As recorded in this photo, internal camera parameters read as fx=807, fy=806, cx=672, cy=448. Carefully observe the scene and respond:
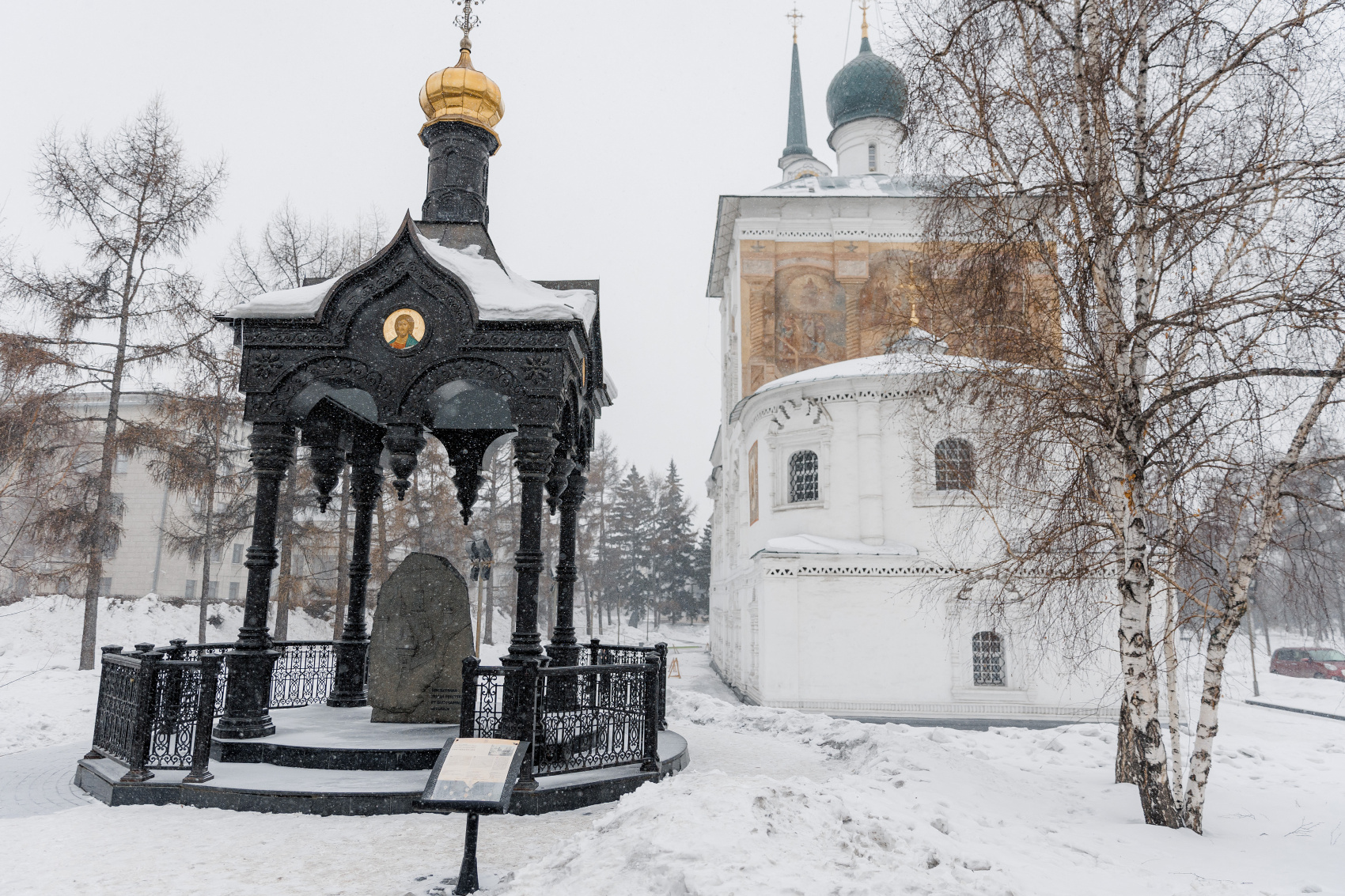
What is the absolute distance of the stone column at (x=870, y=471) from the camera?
1855cm

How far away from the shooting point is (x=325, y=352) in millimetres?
8141

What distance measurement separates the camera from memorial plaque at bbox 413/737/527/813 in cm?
475

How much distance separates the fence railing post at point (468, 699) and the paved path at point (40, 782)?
3.31 metres

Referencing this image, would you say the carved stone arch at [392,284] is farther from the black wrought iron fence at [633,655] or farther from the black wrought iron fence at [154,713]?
the black wrought iron fence at [633,655]

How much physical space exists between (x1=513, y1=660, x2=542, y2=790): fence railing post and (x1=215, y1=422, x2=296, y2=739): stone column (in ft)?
9.08

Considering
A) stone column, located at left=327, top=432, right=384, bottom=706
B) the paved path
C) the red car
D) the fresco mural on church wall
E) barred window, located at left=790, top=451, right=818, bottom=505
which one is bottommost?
the red car

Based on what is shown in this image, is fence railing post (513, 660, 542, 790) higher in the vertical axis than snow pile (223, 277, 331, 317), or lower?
lower

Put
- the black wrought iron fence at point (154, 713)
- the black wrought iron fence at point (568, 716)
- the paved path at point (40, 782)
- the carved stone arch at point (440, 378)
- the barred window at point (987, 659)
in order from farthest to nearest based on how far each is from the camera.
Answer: the barred window at point (987, 659)
the carved stone arch at point (440, 378)
the black wrought iron fence at point (568, 716)
the black wrought iron fence at point (154, 713)
the paved path at point (40, 782)

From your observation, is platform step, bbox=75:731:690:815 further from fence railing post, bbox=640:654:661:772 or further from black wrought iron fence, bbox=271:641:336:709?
black wrought iron fence, bbox=271:641:336:709

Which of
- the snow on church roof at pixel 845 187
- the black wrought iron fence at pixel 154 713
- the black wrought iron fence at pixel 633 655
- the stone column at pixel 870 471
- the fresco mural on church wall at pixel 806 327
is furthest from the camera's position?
the snow on church roof at pixel 845 187

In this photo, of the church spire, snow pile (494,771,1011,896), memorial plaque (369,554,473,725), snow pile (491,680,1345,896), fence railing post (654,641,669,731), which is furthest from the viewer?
the church spire

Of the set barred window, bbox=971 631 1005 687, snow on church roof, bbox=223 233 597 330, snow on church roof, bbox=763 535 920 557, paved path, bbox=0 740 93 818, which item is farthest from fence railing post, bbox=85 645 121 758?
barred window, bbox=971 631 1005 687

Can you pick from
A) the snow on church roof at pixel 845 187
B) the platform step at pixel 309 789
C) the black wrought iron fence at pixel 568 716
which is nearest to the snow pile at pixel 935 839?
the platform step at pixel 309 789

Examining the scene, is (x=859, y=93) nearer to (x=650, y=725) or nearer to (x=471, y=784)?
(x=650, y=725)
